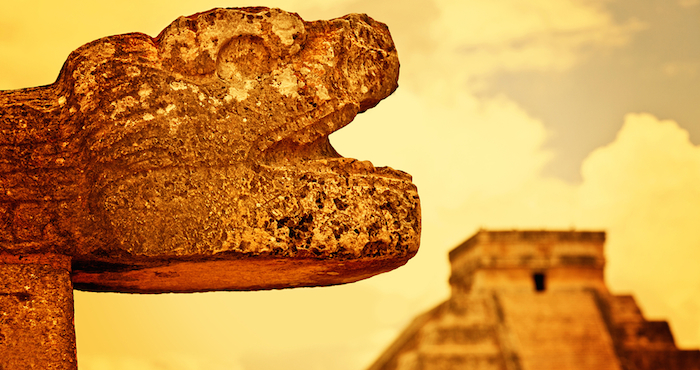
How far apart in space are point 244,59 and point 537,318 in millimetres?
19958

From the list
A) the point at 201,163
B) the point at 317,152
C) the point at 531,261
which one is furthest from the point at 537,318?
the point at 201,163

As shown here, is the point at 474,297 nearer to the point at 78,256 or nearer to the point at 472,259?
the point at 472,259

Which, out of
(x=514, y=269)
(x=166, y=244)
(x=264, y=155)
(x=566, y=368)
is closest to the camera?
(x=166, y=244)

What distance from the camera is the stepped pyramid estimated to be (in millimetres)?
19375

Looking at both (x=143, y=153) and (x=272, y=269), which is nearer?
(x=143, y=153)

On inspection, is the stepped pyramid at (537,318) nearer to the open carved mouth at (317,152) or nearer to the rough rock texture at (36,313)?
the open carved mouth at (317,152)

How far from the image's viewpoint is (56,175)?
218 cm

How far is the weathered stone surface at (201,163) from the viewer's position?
84.0 inches

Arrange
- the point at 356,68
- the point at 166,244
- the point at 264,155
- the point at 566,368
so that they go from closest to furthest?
the point at 166,244, the point at 264,155, the point at 356,68, the point at 566,368

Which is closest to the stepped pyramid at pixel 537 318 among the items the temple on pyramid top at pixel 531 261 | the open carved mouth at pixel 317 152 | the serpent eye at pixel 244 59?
the temple on pyramid top at pixel 531 261

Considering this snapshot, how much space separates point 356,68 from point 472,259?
20096 mm

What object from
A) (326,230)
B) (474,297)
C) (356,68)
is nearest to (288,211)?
(326,230)

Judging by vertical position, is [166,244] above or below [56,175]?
below

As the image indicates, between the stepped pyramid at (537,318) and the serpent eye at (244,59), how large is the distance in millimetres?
16750
